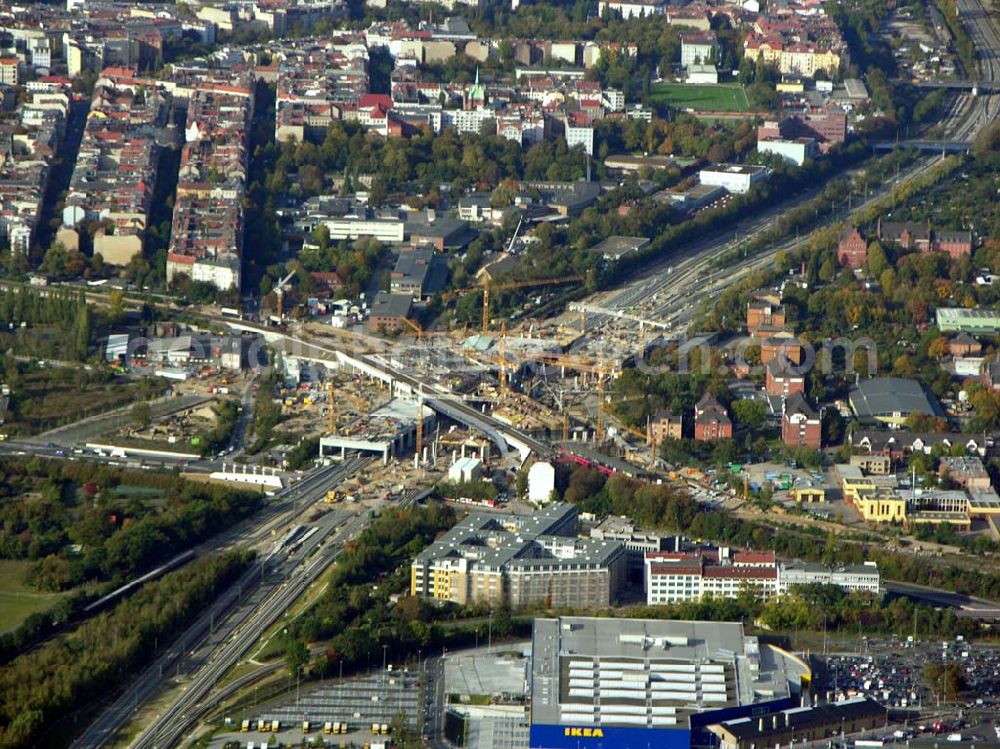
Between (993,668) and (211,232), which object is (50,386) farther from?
(993,668)

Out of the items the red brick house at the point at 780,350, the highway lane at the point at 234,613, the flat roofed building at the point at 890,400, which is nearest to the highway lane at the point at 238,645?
the highway lane at the point at 234,613

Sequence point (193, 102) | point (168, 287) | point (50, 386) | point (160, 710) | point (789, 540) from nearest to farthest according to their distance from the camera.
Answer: point (160, 710) → point (789, 540) → point (50, 386) → point (168, 287) → point (193, 102)

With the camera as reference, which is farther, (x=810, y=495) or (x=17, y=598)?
(x=810, y=495)

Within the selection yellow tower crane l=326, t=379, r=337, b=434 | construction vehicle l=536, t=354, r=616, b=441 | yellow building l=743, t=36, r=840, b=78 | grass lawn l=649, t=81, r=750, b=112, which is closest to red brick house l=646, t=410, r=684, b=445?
construction vehicle l=536, t=354, r=616, b=441

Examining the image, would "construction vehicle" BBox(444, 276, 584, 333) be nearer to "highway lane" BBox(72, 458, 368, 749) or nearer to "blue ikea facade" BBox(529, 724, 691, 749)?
"highway lane" BBox(72, 458, 368, 749)

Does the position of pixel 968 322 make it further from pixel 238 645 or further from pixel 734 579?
pixel 238 645

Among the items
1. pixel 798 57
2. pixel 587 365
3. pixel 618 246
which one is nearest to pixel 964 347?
pixel 587 365

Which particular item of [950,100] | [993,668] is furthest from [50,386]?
[950,100]
